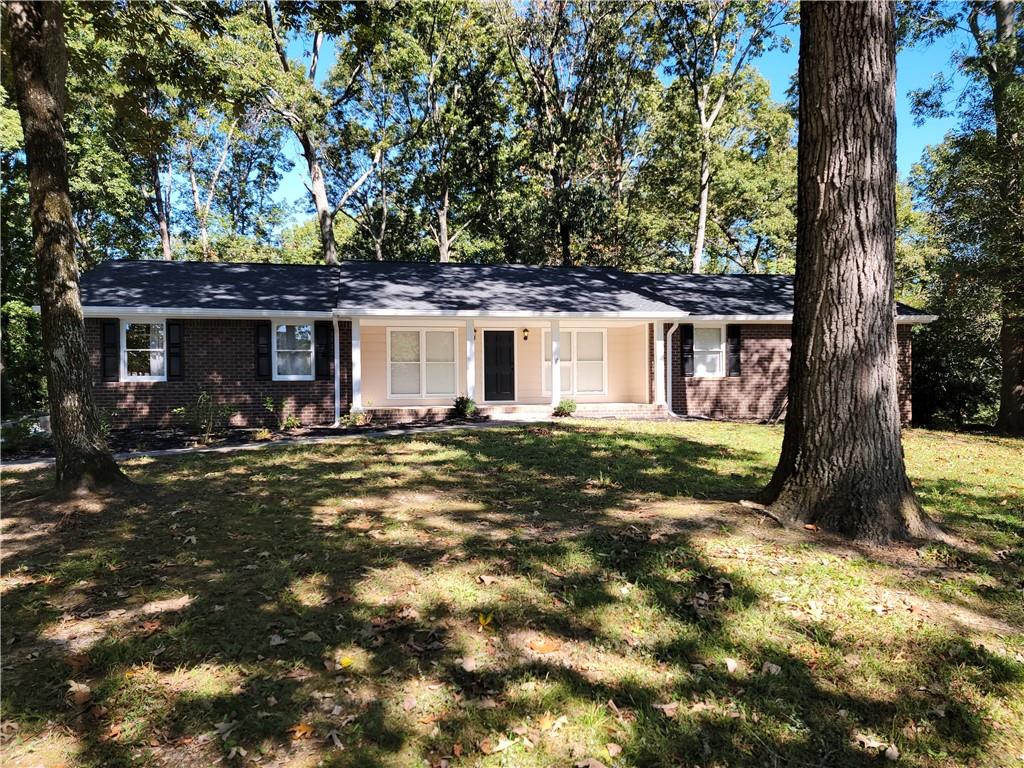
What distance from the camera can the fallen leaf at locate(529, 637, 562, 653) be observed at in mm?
3193

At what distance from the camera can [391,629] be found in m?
3.39

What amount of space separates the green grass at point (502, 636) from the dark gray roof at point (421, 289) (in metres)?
8.57

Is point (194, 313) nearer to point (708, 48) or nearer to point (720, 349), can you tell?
point (720, 349)

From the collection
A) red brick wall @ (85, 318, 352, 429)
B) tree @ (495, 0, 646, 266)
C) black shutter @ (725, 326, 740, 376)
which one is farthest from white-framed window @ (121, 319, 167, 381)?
tree @ (495, 0, 646, 266)

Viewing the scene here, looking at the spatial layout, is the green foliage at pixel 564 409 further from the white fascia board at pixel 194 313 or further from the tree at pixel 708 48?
the tree at pixel 708 48

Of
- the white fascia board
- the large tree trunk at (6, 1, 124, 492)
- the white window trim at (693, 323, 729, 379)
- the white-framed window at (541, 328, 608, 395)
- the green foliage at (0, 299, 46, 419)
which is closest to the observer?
the large tree trunk at (6, 1, 124, 492)

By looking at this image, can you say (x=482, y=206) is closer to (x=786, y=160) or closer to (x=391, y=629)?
(x=786, y=160)

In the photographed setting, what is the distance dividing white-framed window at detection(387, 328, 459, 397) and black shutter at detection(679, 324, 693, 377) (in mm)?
5946

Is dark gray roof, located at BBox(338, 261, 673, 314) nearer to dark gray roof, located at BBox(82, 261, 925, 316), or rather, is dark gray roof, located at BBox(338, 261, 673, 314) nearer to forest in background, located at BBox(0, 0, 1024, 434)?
dark gray roof, located at BBox(82, 261, 925, 316)

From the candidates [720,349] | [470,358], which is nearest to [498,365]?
[470,358]

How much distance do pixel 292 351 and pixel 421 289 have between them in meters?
3.58

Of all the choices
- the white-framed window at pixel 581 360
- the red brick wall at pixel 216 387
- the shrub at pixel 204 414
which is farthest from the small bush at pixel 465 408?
the shrub at pixel 204 414

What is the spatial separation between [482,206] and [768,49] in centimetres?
1313

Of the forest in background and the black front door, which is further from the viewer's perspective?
the forest in background
